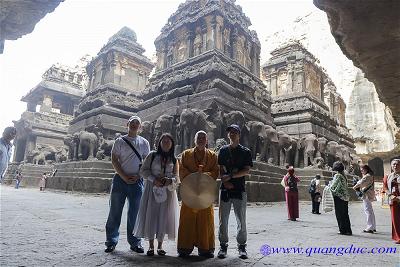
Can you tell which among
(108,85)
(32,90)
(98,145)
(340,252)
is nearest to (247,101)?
(98,145)

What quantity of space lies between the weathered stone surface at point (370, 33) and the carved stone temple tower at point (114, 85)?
1532cm

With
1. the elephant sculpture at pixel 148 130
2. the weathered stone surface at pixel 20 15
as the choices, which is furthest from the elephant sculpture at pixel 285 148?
the weathered stone surface at pixel 20 15

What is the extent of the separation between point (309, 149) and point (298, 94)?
17.2 ft

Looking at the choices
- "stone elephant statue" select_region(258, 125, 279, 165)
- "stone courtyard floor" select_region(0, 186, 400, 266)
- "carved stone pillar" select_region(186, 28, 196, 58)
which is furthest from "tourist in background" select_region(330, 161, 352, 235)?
"carved stone pillar" select_region(186, 28, 196, 58)

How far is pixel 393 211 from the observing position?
4.52 m

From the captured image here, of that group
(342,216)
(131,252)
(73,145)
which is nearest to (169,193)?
(131,252)

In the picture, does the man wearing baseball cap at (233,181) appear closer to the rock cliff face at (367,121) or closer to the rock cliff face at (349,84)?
the rock cliff face at (349,84)

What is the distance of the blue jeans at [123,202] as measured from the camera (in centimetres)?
333

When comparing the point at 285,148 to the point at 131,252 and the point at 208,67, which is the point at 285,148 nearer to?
the point at 208,67

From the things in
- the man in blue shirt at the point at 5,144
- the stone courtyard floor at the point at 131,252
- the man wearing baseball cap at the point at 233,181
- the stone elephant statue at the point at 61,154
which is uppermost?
the stone elephant statue at the point at 61,154

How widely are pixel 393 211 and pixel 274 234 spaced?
1.84 meters

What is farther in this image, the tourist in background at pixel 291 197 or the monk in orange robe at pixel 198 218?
the tourist in background at pixel 291 197

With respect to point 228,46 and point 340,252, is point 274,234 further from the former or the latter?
point 228,46

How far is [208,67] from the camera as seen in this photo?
12828 mm
